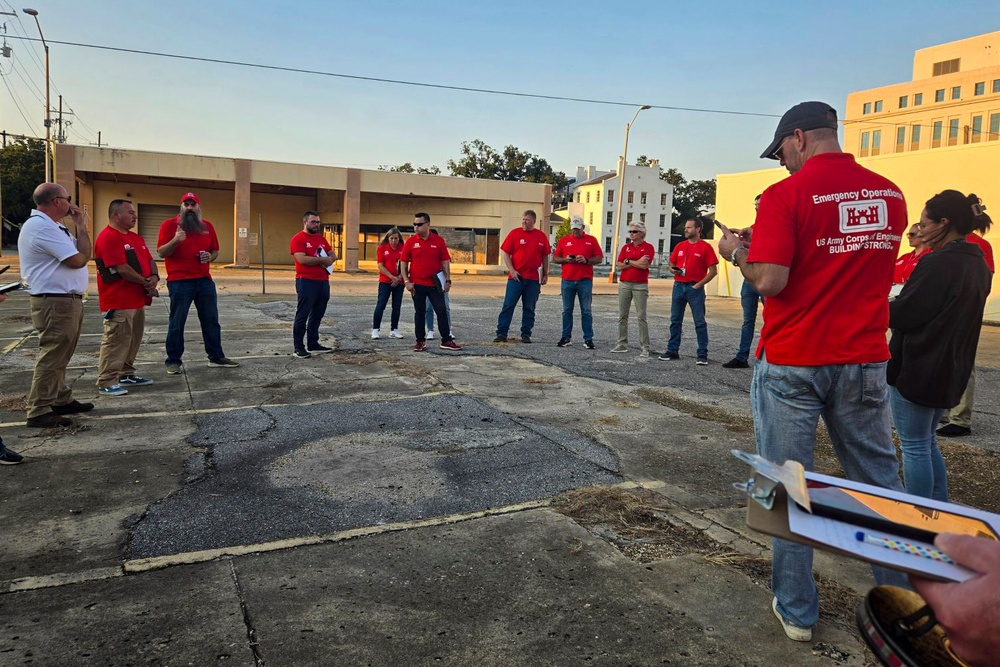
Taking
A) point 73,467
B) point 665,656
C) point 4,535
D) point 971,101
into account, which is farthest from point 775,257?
point 971,101

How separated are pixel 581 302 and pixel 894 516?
32.1 ft

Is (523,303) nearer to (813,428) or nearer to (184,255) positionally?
(184,255)

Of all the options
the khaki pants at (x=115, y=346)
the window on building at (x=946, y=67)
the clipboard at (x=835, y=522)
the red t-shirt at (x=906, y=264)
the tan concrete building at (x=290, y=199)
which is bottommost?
the khaki pants at (x=115, y=346)

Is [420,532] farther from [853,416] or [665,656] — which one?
[853,416]

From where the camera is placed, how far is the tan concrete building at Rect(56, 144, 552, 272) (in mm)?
33125

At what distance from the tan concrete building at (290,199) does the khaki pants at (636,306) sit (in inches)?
1050

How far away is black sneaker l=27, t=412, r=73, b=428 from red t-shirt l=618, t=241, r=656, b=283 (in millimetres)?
7478

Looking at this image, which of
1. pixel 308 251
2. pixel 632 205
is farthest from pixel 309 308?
pixel 632 205

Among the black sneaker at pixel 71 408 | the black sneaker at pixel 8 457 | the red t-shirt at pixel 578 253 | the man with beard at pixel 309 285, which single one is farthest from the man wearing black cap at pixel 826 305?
the red t-shirt at pixel 578 253

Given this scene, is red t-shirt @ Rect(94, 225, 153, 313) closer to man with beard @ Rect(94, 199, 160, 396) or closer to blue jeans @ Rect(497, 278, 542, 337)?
man with beard @ Rect(94, 199, 160, 396)

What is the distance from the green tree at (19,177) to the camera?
172 ft

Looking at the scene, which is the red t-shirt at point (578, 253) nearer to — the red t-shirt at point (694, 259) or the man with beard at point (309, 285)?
the red t-shirt at point (694, 259)

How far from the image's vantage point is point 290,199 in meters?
41.5

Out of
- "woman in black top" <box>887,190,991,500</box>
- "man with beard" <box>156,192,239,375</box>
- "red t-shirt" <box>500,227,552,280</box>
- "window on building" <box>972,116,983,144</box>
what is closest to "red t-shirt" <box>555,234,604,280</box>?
"red t-shirt" <box>500,227,552,280</box>
